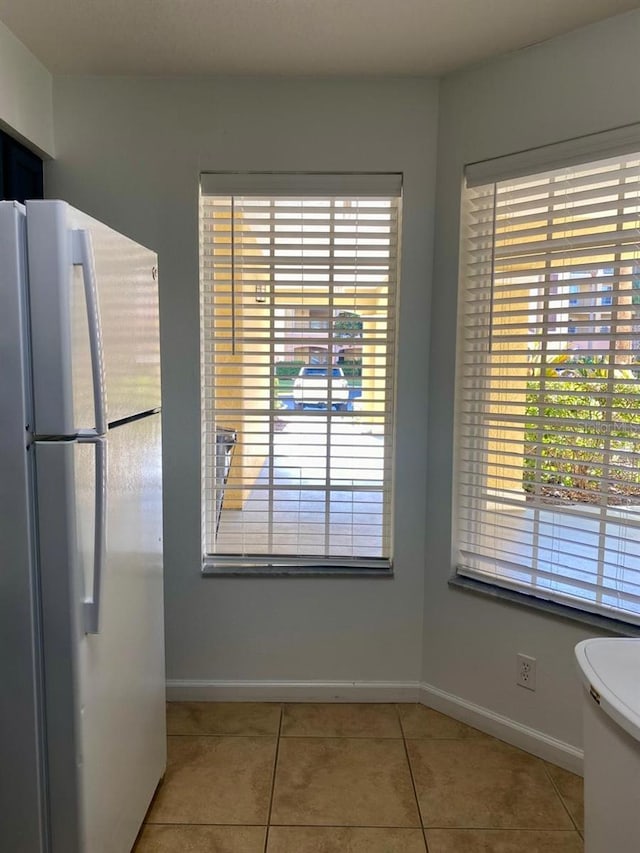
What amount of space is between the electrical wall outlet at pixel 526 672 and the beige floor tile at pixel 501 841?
0.48m

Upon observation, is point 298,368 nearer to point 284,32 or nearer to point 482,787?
point 284,32

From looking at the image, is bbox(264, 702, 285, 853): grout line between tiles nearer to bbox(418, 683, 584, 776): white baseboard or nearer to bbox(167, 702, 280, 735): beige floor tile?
bbox(167, 702, 280, 735): beige floor tile

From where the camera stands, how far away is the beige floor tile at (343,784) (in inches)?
76.0

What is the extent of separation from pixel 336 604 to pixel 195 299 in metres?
1.40

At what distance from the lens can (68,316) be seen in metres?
1.26

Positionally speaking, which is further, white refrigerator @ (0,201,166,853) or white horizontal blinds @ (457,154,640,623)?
white horizontal blinds @ (457,154,640,623)

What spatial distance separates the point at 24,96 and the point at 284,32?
0.95 metres

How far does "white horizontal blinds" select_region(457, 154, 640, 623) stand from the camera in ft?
6.55

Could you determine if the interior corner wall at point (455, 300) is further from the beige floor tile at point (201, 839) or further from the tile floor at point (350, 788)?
the beige floor tile at point (201, 839)

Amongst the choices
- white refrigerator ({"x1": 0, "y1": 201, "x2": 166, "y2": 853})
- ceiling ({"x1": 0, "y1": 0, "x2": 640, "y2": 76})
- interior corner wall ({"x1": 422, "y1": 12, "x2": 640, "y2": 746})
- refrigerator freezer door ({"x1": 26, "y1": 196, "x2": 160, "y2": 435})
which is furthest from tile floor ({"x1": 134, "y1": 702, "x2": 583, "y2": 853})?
ceiling ({"x1": 0, "y1": 0, "x2": 640, "y2": 76})

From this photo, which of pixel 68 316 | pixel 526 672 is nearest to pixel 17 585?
pixel 68 316

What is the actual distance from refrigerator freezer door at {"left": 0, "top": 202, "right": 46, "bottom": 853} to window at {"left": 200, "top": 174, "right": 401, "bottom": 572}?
1.23m

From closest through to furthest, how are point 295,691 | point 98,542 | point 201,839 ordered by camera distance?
point 98,542 → point 201,839 → point 295,691

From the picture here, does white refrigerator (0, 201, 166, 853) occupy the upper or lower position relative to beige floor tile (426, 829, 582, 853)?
upper
